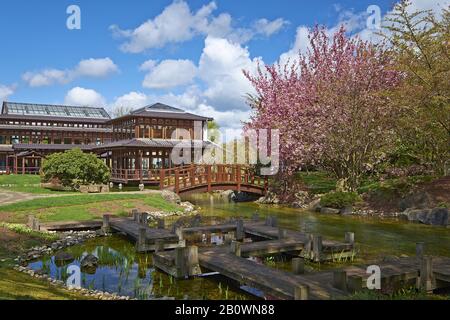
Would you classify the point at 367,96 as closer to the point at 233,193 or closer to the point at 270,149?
the point at 270,149

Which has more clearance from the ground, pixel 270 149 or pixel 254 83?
pixel 254 83

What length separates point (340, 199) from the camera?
24141 mm

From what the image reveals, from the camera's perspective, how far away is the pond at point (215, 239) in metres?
9.63

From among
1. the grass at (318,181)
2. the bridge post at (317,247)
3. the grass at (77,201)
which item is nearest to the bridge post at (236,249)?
the bridge post at (317,247)

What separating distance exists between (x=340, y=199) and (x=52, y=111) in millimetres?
51579

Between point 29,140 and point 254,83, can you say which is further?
point 29,140

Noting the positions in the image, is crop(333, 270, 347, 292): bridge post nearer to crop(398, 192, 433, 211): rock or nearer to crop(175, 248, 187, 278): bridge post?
crop(175, 248, 187, 278): bridge post

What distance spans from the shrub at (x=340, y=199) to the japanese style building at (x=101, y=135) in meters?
18.0

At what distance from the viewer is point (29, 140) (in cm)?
5534

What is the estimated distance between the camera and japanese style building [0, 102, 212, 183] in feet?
132

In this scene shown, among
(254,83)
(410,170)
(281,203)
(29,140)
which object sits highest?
(254,83)
